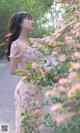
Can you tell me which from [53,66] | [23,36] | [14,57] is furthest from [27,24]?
[53,66]

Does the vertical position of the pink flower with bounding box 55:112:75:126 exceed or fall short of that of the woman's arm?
it falls short

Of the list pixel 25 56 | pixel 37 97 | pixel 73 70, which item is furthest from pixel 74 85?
pixel 25 56

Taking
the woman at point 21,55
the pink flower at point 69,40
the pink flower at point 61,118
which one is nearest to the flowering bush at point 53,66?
the pink flower at point 69,40

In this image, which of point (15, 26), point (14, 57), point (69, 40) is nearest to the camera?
point (69, 40)

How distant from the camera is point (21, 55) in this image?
4250 mm

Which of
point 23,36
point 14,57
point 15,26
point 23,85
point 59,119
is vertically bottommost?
point 59,119

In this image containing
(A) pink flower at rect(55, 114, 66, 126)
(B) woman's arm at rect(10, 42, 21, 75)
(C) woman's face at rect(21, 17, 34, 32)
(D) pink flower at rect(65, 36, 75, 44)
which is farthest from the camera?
(C) woman's face at rect(21, 17, 34, 32)

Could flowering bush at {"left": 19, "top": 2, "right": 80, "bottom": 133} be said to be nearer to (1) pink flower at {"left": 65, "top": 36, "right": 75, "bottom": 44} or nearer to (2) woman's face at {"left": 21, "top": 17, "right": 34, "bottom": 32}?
(1) pink flower at {"left": 65, "top": 36, "right": 75, "bottom": 44}

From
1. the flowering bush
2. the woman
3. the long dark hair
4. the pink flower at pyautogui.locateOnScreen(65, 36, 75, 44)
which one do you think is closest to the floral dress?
the woman

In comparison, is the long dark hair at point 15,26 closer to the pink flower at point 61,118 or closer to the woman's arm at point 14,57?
the woman's arm at point 14,57

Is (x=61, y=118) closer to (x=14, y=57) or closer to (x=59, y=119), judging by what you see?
(x=59, y=119)

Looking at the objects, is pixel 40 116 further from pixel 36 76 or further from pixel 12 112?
pixel 12 112

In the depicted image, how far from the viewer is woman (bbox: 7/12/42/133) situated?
13.5ft

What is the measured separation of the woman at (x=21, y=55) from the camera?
413 cm
